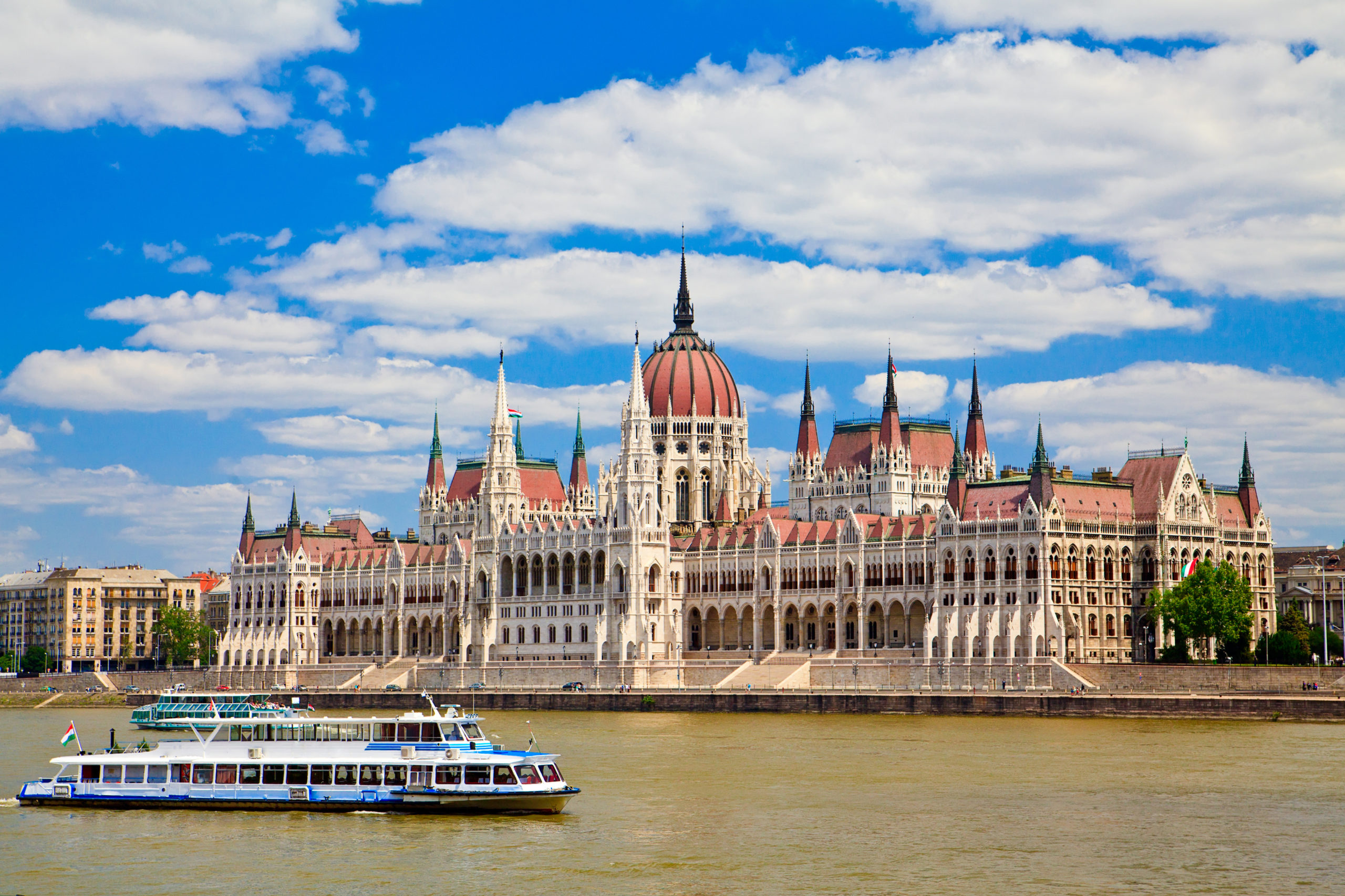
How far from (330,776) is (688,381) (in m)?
A: 117

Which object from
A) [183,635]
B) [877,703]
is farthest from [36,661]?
[877,703]

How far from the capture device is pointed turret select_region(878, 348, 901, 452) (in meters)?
166

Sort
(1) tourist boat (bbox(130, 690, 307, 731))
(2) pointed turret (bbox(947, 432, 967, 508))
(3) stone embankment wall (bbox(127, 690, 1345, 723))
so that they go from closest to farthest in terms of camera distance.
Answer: (1) tourist boat (bbox(130, 690, 307, 731)), (3) stone embankment wall (bbox(127, 690, 1345, 723)), (2) pointed turret (bbox(947, 432, 967, 508))

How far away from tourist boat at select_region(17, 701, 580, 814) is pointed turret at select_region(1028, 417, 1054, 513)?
73157 millimetres

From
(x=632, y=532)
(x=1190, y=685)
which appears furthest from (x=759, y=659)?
(x=1190, y=685)

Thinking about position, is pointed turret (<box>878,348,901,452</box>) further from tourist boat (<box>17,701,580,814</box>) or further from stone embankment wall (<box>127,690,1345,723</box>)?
tourist boat (<box>17,701,580,814</box>)

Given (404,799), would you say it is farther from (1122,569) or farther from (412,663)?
(412,663)

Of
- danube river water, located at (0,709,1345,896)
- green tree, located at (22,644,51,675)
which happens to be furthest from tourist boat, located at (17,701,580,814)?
green tree, located at (22,644,51,675)

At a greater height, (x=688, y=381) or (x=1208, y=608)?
(x=688, y=381)

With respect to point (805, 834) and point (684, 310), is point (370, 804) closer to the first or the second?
point (805, 834)

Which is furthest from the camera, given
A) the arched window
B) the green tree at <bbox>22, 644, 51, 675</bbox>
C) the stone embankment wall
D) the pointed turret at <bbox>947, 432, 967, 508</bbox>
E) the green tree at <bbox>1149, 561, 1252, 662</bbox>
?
the green tree at <bbox>22, 644, 51, 675</bbox>

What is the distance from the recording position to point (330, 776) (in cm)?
6500

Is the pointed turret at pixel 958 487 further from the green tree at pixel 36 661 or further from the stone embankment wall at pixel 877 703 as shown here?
the green tree at pixel 36 661

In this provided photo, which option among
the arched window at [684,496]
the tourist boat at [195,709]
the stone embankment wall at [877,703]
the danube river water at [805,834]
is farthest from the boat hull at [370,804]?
the arched window at [684,496]
